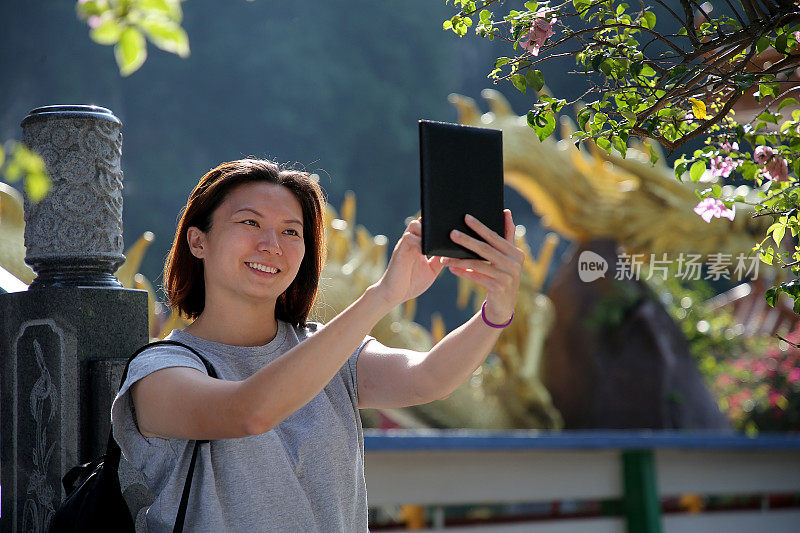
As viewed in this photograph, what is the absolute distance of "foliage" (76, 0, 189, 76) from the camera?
63 centimetres

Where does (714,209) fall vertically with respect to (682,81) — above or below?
below

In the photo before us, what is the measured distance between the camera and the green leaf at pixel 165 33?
2.05 feet

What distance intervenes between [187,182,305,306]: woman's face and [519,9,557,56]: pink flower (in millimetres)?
455

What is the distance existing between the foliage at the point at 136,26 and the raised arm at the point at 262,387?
50cm

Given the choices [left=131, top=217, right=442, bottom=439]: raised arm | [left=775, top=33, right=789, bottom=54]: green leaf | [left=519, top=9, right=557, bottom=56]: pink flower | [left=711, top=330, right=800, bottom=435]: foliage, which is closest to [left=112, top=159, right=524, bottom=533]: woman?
[left=131, top=217, right=442, bottom=439]: raised arm

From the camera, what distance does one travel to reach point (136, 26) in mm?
646

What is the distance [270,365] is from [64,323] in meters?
0.82

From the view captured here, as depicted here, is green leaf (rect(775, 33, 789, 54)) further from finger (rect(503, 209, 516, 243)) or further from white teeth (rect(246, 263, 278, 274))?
white teeth (rect(246, 263, 278, 274))

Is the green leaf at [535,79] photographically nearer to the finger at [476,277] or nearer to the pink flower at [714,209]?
the finger at [476,277]

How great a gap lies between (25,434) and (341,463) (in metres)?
0.84

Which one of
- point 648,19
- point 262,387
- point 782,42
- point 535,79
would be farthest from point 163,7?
point 648,19

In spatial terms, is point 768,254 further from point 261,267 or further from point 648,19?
point 261,267

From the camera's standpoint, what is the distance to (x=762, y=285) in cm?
794

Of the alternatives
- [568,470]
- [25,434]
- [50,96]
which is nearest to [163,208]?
[50,96]
